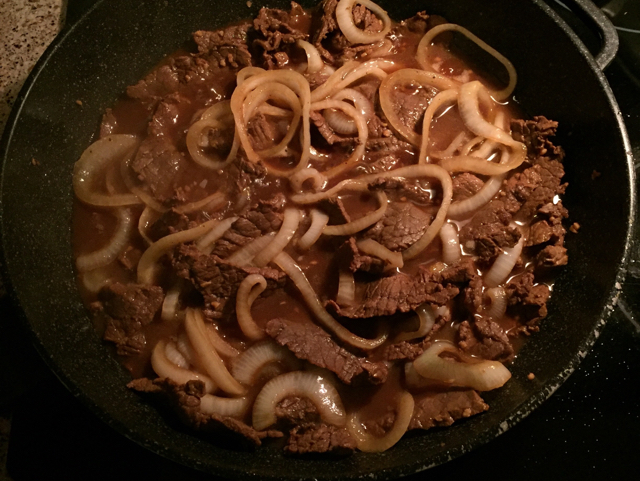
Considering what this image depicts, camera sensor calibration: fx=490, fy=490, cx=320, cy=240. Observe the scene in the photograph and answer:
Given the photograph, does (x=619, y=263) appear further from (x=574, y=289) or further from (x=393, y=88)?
(x=393, y=88)

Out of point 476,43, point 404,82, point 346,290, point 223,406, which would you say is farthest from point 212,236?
point 476,43

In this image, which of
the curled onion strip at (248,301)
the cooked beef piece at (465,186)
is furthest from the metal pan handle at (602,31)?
the curled onion strip at (248,301)

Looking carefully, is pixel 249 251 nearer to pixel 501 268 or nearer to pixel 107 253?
pixel 107 253

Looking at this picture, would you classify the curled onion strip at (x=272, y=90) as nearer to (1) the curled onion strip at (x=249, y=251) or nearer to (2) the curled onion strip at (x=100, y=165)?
(1) the curled onion strip at (x=249, y=251)

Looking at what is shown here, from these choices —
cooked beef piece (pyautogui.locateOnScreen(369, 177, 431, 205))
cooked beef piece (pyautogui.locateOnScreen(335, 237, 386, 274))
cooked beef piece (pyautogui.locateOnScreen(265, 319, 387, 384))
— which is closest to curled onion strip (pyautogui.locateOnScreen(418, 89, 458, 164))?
cooked beef piece (pyautogui.locateOnScreen(369, 177, 431, 205))

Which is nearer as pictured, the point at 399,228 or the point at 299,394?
the point at 299,394

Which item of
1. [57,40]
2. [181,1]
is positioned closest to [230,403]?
[57,40]
